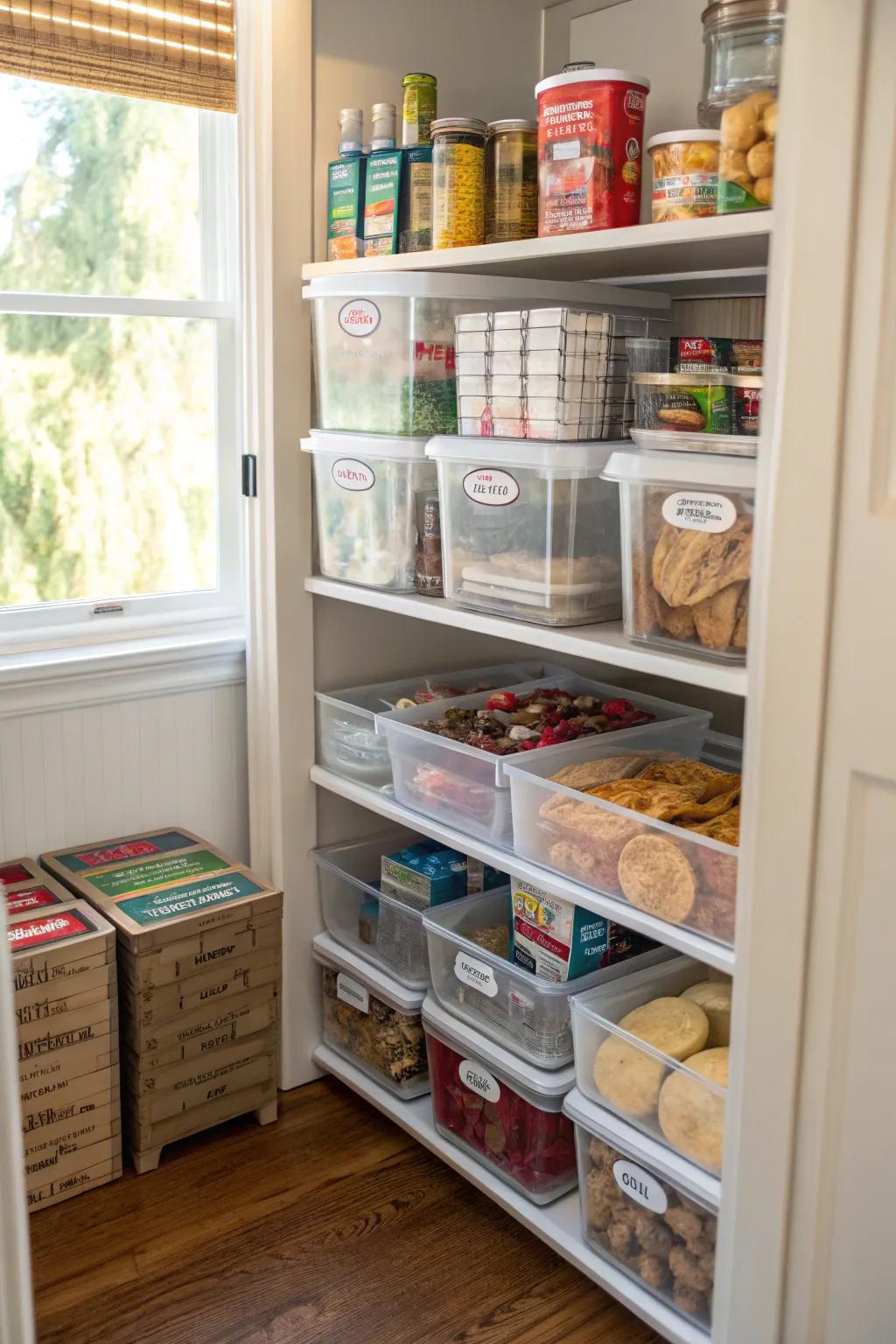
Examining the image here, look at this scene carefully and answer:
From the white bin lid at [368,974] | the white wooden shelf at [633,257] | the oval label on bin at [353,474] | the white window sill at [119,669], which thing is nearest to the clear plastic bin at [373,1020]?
the white bin lid at [368,974]

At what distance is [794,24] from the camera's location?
1.21 m

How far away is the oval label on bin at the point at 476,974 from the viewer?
1.87 meters

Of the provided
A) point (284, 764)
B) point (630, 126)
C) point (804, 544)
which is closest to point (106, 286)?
point (284, 764)

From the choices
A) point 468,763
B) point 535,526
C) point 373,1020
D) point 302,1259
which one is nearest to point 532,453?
point 535,526

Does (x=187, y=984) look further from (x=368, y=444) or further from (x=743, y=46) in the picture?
(x=743, y=46)

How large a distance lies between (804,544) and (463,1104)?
1.10 meters

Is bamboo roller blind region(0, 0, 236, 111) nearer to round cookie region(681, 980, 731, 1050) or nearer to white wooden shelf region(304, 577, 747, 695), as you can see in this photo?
→ white wooden shelf region(304, 577, 747, 695)

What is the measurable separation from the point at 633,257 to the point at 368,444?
48 centimetres

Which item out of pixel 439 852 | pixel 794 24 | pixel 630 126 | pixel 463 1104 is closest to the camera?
pixel 794 24

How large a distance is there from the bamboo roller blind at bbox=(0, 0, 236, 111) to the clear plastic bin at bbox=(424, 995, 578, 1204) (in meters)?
1.59

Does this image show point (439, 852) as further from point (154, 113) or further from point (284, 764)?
point (154, 113)

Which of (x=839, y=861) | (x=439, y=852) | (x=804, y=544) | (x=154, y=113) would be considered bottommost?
(x=439, y=852)

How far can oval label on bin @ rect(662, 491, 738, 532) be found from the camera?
1.41 metres

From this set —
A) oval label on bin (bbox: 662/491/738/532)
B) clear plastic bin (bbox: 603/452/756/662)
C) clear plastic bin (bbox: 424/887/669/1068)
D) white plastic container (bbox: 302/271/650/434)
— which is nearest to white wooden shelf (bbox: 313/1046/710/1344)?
clear plastic bin (bbox: 424/887/669/1068)
